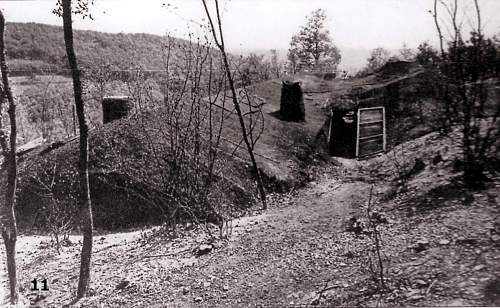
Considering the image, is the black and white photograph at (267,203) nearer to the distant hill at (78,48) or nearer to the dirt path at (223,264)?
the dirt path at (223,264)

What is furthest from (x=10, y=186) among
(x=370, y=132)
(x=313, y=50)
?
(x=313, y=50)

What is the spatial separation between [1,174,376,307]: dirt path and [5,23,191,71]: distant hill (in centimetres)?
2125

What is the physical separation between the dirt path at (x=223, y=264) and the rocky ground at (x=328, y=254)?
2cm

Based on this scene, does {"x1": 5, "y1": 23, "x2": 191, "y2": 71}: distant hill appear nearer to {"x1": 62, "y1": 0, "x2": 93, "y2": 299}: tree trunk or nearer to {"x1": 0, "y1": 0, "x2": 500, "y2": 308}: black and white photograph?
{"x1": 0, "y1": 0, "x2": 500, "y2": 308}: black and white photograph

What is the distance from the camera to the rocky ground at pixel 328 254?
4.34 meters

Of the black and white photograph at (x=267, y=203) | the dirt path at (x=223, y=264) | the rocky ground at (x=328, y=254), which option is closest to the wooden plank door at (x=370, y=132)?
the black and white photograph at (x=267, y=203)

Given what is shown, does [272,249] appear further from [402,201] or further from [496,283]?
[496,283]

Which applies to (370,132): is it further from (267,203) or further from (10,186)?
(10,186)

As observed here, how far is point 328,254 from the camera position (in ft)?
18.1

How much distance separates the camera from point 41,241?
8688 mm

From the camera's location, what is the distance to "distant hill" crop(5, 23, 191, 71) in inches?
1200

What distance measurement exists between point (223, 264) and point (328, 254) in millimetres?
1530

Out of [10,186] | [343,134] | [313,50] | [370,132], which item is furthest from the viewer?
[313,50]

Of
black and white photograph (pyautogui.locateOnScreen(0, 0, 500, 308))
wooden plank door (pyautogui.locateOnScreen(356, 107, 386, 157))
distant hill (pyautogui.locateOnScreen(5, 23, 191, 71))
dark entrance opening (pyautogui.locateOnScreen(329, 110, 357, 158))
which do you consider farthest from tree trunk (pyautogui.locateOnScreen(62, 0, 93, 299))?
distant hill (pyautogui.locateOnScreen(5, 23, 191, 71))
